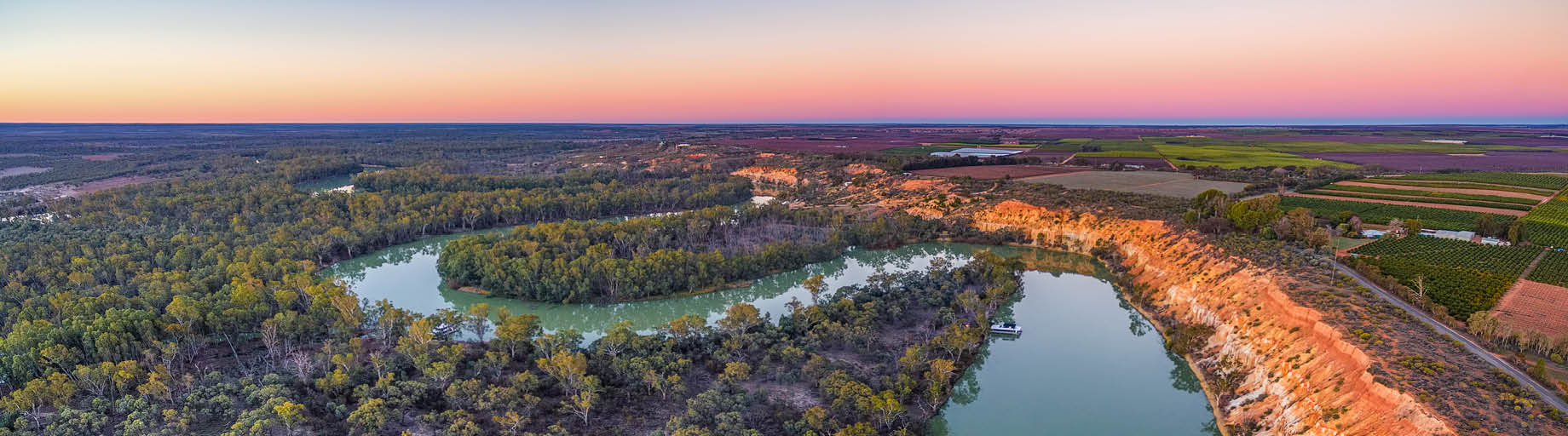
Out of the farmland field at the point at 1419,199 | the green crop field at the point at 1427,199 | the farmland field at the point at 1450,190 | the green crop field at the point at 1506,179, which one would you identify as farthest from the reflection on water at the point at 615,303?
the green crop field at the point at 1506,179

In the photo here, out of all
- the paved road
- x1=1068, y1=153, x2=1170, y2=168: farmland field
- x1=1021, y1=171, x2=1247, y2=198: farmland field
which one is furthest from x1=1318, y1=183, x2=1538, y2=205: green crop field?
the paved road

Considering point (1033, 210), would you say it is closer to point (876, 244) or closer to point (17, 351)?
point (876, 244)

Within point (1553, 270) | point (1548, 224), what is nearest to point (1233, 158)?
point (1548, 224)

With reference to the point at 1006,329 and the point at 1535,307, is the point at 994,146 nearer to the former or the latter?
the point at 1006,329

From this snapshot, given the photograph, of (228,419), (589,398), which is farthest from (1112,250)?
(228,419)

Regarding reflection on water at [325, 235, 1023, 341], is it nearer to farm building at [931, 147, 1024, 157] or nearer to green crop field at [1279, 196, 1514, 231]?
green crop field at [1279, 196, 1514, 231]

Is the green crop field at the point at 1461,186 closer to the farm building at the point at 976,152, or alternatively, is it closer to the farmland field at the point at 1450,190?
the farmland field at the point at 1450,190
